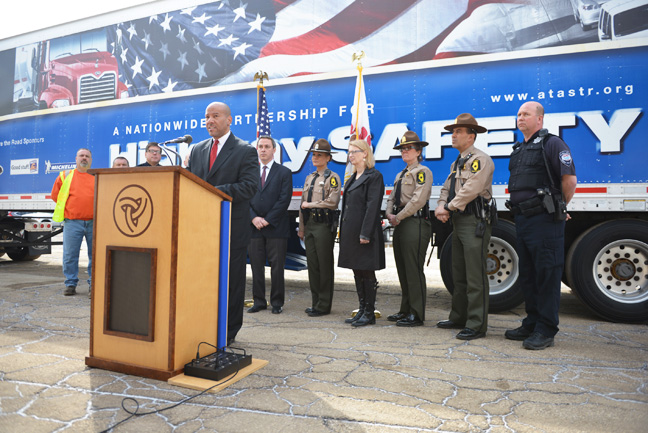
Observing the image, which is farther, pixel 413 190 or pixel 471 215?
pixel 413 190

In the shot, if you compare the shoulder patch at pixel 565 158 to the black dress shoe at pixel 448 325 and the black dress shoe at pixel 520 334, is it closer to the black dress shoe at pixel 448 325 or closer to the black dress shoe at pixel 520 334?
the black dress shoe at pixel 520 334

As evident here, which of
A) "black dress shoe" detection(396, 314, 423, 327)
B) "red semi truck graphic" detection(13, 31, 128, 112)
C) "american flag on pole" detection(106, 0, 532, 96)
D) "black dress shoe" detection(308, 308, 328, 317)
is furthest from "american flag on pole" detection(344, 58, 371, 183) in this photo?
"red semi truck graphic" detection(13, 31, 128, 112)

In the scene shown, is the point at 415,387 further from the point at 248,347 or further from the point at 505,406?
the point at 248,347

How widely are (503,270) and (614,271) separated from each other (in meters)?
1.03

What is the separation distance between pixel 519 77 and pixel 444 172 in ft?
3.92

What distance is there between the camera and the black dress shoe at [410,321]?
441 cm

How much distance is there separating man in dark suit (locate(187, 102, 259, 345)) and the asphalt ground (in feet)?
1.39

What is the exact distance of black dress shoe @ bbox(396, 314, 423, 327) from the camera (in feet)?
14.5

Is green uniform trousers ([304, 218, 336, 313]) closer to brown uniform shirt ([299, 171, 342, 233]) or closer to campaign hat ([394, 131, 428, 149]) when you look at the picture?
brown uniform shirt ([299, 171, 342, 233])

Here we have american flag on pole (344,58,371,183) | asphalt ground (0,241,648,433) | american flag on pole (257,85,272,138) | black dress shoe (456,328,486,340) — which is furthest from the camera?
american flag on pole (257,85,272,138)

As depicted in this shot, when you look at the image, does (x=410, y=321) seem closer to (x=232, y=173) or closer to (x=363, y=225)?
(x=363, y=225)

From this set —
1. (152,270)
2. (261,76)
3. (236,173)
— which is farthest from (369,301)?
(261,76)

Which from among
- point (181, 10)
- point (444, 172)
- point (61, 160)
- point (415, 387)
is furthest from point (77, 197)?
point (415, 387)

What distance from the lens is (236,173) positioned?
3475 mm
